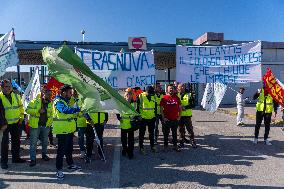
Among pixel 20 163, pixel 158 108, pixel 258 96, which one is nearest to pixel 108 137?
pixel 158 108

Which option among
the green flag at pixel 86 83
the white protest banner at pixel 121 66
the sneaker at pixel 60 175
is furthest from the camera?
the white protest banner at pixel 121 66

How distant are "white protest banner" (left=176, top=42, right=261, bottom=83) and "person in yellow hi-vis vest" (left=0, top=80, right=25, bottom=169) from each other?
4.37 m

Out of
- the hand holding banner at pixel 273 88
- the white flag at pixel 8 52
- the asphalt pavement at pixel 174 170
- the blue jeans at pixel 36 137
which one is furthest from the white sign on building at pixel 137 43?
the blue jeans at pixel 36 137

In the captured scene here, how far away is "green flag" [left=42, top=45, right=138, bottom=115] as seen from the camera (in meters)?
6.25

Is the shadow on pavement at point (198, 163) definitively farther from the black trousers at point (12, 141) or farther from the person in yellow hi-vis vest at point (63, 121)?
the black trousers at point (12, 141)

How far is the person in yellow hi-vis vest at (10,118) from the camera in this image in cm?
752

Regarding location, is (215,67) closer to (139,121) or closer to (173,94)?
(173,94)

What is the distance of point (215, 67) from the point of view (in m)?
9.88

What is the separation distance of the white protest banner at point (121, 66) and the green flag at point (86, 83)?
2259 mm

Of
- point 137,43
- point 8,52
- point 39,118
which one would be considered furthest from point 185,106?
point 137,43

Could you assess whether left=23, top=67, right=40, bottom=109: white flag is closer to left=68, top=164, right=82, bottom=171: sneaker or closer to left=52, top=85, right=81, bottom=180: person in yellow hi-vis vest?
left=52, top=85, right=81, bottom=180: person in yellow hi-vis vest

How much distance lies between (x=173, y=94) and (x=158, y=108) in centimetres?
64

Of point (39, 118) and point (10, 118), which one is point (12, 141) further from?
point (39, 118)

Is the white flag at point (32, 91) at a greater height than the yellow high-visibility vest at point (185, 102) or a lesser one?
greater
